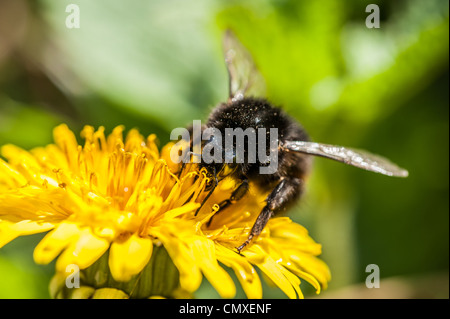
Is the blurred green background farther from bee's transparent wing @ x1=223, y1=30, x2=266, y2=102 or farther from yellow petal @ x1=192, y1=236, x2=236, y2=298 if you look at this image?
yellow petal @ x1=192, y1=236, x2=236, y2=298

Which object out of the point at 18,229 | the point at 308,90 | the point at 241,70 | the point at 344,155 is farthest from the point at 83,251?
the point at 308,90

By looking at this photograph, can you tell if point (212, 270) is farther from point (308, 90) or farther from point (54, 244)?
point (308, 90)

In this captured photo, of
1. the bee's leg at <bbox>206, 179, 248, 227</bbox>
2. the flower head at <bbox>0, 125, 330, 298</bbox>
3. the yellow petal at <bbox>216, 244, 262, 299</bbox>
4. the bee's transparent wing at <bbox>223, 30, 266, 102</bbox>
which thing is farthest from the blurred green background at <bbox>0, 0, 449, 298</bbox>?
the yellow petal at <bbox>216, 244, 262, 299</bbox>

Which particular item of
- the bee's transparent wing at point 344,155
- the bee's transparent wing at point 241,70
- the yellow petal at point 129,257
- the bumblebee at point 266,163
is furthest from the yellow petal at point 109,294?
the bee's transparent wing at point 241,70

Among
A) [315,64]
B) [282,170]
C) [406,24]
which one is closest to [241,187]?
[282,170]
